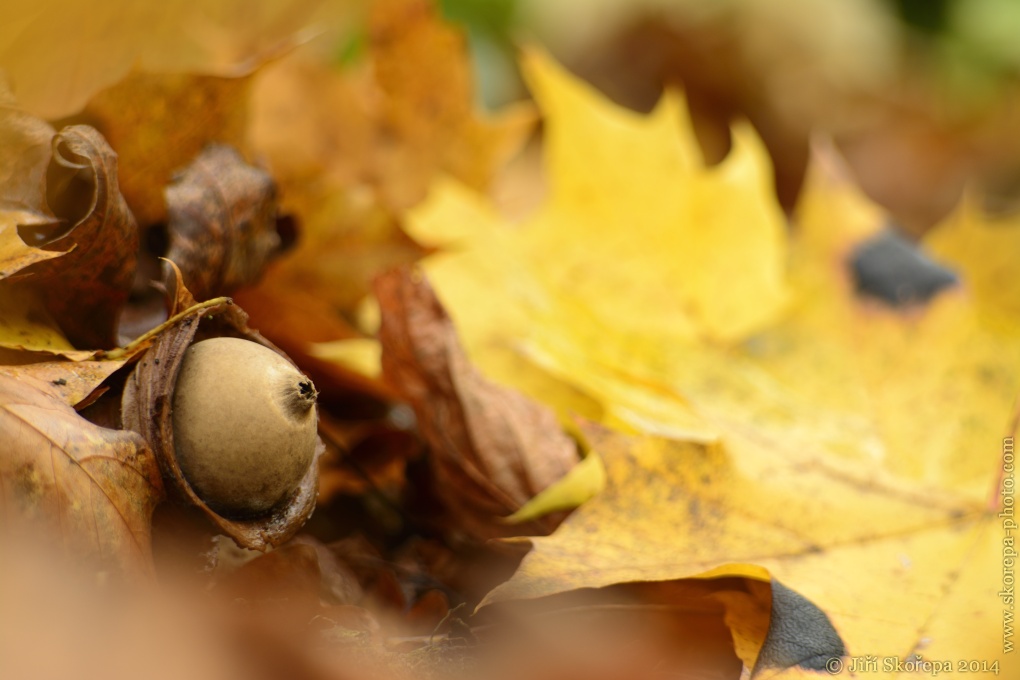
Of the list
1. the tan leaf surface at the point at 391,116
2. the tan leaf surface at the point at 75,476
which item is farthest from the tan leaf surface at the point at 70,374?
the tan leaf surface at the point at 391,116

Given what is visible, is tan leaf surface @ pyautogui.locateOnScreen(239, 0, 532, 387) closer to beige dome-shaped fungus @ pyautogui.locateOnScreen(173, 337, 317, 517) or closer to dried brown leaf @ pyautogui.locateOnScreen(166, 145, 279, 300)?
dried brown leaf @ pyautogui.locateOnScreen(166, 145, 279, 300)

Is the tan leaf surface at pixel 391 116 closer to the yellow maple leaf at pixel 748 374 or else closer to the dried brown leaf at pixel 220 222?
the yellow maple leaf at pixel 748 374

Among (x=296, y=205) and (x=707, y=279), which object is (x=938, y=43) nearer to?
(x=707, y=279)

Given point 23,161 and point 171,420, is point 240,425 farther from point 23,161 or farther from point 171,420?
point 23,161

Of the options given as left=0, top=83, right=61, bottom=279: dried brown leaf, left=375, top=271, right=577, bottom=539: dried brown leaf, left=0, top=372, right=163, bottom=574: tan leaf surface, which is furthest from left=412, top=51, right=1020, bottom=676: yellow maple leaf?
left=0, top=83, right=61, bottom=279: dried brown leaf

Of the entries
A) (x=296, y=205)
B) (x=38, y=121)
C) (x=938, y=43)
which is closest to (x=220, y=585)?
(x=38, y=121)
